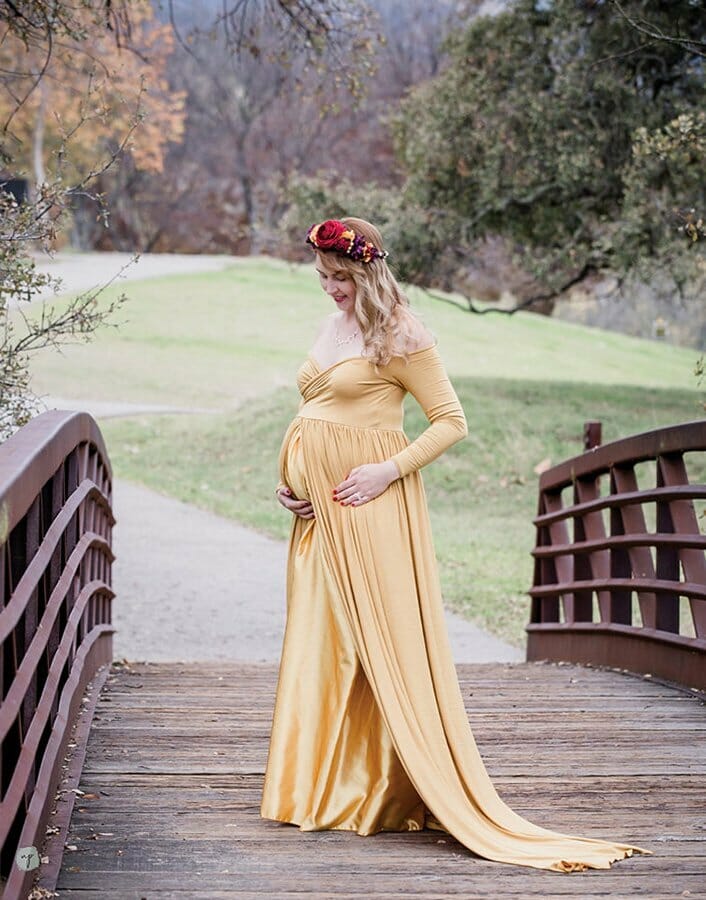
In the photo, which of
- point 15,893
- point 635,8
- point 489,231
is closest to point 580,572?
point 15,893

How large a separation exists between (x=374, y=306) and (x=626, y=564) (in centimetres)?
377

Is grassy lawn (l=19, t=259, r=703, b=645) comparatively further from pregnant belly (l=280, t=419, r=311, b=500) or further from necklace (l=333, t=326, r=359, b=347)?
necklace (l=333, t=326, r=359, b=347)

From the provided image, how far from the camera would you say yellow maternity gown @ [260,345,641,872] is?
4172 mm

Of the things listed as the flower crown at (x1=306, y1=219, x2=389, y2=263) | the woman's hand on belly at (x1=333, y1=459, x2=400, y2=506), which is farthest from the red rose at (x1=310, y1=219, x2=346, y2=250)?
the woman's hand on belly at (x1=333, y1=459, x2=400, y2=506)

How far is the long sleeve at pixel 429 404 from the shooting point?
14.1 feet

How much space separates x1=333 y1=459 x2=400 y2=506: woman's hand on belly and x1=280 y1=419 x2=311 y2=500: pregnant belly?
0.17m

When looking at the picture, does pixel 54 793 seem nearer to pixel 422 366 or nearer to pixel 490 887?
pixel 490 887

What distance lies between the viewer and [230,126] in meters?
50.2

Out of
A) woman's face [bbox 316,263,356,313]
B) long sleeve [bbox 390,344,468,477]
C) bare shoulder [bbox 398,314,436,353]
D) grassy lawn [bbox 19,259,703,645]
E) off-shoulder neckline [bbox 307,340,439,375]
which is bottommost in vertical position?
long sleeve [bbox 390,344,468,477]

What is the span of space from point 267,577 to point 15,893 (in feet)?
32.9

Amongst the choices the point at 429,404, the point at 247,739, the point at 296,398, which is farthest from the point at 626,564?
the point at 296,398

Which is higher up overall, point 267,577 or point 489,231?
point 489,231

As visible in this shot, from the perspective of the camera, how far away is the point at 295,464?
14.7ft

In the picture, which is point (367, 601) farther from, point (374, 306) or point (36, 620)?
point (36, 620)
